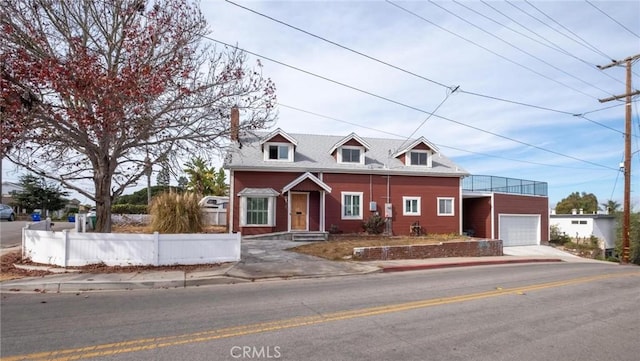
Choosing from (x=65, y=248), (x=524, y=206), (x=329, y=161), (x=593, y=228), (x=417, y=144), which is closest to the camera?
(x=65, y=248)

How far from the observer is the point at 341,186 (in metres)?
25.7

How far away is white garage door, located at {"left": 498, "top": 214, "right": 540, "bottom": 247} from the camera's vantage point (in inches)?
1183

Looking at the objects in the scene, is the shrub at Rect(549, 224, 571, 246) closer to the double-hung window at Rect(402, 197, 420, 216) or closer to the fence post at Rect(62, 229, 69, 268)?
the double-hung window at Rect(402, 197, 420, 216)

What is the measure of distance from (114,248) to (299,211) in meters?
13.5

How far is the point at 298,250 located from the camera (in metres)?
17.5

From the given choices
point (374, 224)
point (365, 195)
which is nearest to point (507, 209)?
point (374, 224)

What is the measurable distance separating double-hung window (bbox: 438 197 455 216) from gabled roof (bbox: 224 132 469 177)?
170 centimetres

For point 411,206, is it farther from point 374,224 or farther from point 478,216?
point 478,216

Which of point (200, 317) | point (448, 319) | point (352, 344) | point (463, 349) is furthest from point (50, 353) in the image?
point (448, 319)

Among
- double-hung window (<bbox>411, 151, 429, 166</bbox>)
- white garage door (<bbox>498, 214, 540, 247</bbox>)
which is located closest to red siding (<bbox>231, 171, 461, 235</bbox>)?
double-hung window (<bbox>411, 151, 429, 166</bbox>)

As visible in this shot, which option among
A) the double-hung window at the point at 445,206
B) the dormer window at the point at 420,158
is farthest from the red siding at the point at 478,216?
the dormer window at the point at 420,158

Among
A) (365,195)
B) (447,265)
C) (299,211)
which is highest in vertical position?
(365,195)

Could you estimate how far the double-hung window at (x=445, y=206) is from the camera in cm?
2795

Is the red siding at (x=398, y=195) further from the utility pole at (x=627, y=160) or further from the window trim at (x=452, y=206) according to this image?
the utility pole at (x=627, y=160)
